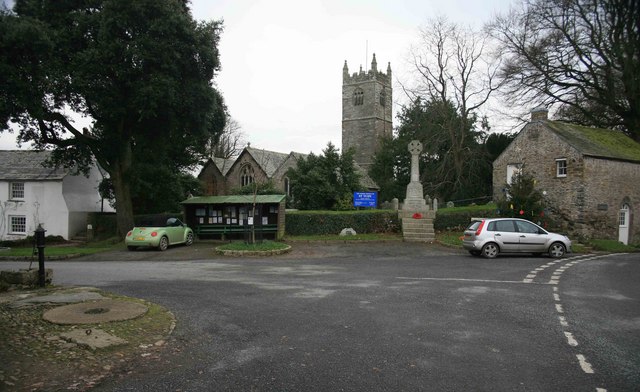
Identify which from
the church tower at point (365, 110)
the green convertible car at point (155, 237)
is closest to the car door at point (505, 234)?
the green convertible car at point (155, 237)

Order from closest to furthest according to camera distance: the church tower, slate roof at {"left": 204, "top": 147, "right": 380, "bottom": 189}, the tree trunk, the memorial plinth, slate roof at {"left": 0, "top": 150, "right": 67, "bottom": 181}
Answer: the memorial plinth → the tree trunk → slate roof at {"left": 0, "top": 150, "right": 67, "bottom": 181} → slate roof at {"left": 204, "top": 147, "right": 380, "bottom": 189} → the church tower

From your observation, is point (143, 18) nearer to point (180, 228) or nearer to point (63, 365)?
point (180, 228)

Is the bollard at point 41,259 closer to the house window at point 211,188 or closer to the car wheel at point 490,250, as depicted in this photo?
the car wheel at point 490,250

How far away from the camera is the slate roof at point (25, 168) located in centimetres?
3478

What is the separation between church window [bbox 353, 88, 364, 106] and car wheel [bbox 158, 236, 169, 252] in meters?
54.6

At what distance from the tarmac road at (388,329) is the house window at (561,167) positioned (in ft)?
43.1

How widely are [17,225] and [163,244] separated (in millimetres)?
20169

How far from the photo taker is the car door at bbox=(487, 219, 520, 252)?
17797 mm

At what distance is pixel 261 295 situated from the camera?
9.70 meters

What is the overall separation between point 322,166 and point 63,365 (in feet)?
88.3

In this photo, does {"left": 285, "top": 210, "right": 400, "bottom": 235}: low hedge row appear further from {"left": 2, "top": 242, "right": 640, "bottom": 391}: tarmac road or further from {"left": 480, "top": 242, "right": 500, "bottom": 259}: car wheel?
{"left": 2, "top": 242, "right": 640, "bottom": 391}: tarmac road

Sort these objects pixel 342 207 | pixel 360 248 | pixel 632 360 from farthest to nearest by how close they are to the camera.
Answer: pixel 342 207 < pixel 360 248 < pixel 632 360

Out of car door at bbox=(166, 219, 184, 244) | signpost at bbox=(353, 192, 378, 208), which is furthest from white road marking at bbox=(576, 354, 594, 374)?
signpost at bbox=(353, 192, 378, 208)

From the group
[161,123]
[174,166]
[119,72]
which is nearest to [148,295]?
[119,72]
